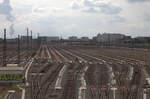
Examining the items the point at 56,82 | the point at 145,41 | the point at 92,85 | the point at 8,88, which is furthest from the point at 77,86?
the point at 145,41

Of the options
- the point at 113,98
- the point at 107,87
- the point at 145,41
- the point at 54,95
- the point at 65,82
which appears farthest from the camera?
the point at 145,41

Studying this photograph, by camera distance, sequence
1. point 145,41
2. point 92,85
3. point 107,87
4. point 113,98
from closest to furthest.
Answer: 1. point 113,98
2. point 107,87
3. point 92,85
4. point 145,41

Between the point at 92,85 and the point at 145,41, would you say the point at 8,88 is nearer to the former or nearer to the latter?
the point at 92,85

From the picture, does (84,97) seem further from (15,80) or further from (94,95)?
(15,80)

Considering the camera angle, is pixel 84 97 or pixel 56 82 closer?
pixel 84 97

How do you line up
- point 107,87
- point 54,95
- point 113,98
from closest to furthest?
point 113,98
point 54,95
point 107,87

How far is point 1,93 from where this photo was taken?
25.9 m

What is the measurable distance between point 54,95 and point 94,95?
9.59 feet

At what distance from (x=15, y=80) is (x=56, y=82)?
156 inches

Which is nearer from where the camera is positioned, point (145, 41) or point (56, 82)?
point (56, 82)

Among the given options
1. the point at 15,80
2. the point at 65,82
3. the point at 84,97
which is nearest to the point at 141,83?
the point at 65,82

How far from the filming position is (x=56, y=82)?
31.7m

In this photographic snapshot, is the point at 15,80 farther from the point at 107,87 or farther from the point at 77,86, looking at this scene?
the point at 107,87

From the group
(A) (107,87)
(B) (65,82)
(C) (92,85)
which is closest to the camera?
(A) (107,87)
